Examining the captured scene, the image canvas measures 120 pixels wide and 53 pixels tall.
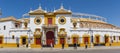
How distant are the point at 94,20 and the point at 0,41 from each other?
93.6ft

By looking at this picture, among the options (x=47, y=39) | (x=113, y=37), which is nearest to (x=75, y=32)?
(x=47, y=39)

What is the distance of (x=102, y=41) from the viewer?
5516cm

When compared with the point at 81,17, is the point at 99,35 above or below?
below

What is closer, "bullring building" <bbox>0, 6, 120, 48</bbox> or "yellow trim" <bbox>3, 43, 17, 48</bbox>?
"yellow trim" <bbox>3, 43, 17, 48</bbox>

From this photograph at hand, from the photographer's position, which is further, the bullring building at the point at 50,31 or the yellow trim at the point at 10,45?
the bullring building at the point at 50,31

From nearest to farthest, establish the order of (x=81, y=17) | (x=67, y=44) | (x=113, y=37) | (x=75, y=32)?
(x=67, y=44), (x=75, y=32), (x=113, y=37), (x=81, y=17)

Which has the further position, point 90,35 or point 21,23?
point 21,23

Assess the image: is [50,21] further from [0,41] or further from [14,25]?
[0,41]

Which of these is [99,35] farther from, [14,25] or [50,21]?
[14,25]

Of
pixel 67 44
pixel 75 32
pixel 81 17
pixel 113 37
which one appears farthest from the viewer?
pixel 81 17

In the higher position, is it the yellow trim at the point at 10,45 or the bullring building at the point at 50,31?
the bullring building at the point at 50,31

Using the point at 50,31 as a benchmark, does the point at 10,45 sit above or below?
below

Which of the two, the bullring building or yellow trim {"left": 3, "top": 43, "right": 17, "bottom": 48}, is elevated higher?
the bullring building

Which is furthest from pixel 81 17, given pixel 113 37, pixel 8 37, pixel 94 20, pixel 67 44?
pixel 8 37
